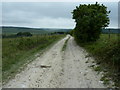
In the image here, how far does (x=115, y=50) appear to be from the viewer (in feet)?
40.2

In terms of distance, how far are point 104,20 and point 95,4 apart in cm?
449

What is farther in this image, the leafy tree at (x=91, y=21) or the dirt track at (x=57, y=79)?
the leafy tree at (x=91, y=21)

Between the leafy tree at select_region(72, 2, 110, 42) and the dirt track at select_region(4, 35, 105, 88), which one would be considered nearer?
the dirt track at select_region(4, 35, 105, 88)

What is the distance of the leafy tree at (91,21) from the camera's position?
25891mm

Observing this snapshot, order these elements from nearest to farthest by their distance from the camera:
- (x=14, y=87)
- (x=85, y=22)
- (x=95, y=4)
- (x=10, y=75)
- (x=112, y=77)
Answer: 1. (x=14, y=87)
2. (x=112, y=77)
3. (x=10, y=75)
4. (x=85, y=22)
5. (x=95, y=4)

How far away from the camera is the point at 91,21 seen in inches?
1022

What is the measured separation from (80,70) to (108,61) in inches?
78.2

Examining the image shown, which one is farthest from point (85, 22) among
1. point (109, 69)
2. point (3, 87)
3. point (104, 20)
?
point (3, 87)

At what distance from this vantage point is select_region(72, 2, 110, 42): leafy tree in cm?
2589

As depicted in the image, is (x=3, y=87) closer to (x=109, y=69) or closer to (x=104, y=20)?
(x=109, y=69)

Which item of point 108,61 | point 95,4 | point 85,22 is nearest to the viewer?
point 108,61

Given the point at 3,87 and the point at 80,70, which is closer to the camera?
the point at 3,87

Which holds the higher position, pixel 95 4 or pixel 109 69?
pixel 95 4

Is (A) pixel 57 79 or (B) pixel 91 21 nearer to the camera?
(A) pixel 57 79
